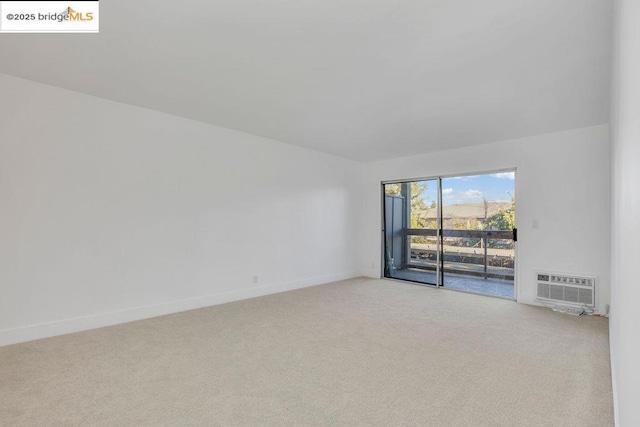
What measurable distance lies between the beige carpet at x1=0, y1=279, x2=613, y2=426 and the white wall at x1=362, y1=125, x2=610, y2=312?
860 millimetres

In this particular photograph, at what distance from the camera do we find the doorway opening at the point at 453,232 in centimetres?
563

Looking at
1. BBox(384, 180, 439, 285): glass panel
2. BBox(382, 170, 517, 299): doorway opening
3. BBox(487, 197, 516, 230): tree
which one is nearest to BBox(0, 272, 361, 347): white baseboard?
BBox(384, 180, 439, 285): glass panel

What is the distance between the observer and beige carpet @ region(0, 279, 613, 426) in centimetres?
191

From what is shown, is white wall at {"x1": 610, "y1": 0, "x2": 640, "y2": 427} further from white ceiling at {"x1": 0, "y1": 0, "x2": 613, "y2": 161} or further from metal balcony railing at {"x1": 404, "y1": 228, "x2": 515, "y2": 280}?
metal balcony railing at {"x1": 404, "y1": 228, "x2": 515, "y2": 280}

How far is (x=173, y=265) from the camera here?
401 cm

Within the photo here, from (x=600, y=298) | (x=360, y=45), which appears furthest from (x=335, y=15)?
(x=600, y=298)

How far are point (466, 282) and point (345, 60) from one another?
15.9ft

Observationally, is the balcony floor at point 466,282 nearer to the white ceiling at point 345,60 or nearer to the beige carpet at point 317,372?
the beige carpet at point 317,372

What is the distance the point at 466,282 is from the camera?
5.93 m

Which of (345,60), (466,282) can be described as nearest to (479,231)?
(466,282)

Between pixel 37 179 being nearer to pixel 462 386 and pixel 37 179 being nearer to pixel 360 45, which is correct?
pixel 360 45

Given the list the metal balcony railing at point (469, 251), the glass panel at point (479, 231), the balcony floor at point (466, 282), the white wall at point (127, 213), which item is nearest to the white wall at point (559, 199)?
the balcony floor at point (466, 282)

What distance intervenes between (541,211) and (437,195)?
62.2 inches

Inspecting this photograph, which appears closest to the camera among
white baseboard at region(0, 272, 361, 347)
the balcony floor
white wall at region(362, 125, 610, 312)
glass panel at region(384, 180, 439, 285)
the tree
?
white baseboard at region(0, 272, 361, 347)
